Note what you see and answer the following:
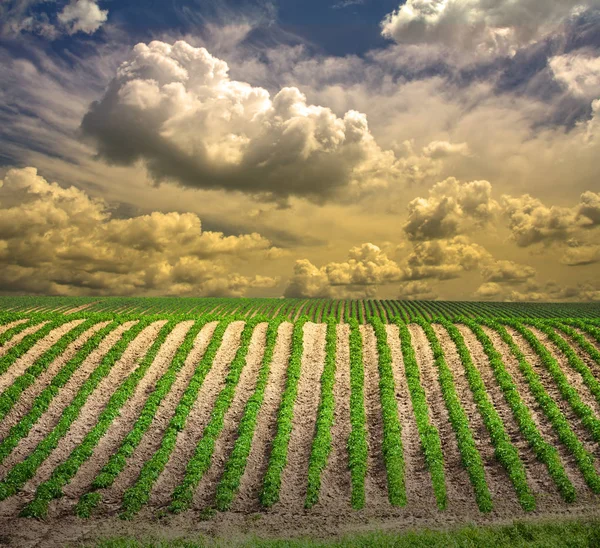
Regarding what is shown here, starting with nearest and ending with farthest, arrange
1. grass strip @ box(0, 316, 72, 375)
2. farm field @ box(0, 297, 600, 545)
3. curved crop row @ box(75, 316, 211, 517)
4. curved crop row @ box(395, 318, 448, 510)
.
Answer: farm field @ box(0, 297, 600, 545)
curved crop row @ box(75, 316, 211, 517)
curved crop row @ box(395, 318, 448, 510)
grass strip @ box(0, 316, 72, 375)


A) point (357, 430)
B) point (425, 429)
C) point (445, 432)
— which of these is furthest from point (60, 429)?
point (445, 432)

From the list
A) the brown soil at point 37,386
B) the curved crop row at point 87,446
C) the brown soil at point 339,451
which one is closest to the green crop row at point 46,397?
the brown soil at point 37,386

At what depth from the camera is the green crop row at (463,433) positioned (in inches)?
822

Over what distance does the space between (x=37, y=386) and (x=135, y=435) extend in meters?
8.63

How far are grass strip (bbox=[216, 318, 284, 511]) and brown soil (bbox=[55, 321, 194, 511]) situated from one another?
620cm

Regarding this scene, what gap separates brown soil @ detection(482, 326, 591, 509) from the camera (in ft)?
68.7

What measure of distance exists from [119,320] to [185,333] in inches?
224

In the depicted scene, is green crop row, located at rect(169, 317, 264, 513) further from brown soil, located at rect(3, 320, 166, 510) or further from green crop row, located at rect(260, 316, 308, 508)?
brown soil, located at rect(3, 320, 166, 510)

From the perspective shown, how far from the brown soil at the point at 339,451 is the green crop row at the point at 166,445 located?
7595mm

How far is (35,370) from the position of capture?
30.1 meters

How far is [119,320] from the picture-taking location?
38750 millimetres

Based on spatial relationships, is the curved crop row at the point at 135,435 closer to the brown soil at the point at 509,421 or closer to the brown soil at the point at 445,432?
the brown soil at the point at 445,432

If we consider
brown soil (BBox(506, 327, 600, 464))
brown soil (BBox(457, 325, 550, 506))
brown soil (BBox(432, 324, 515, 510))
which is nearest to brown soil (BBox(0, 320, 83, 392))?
brown soil (BBox(432, 324, 515, 510))

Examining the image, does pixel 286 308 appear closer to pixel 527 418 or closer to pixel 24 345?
pixel 24 345
